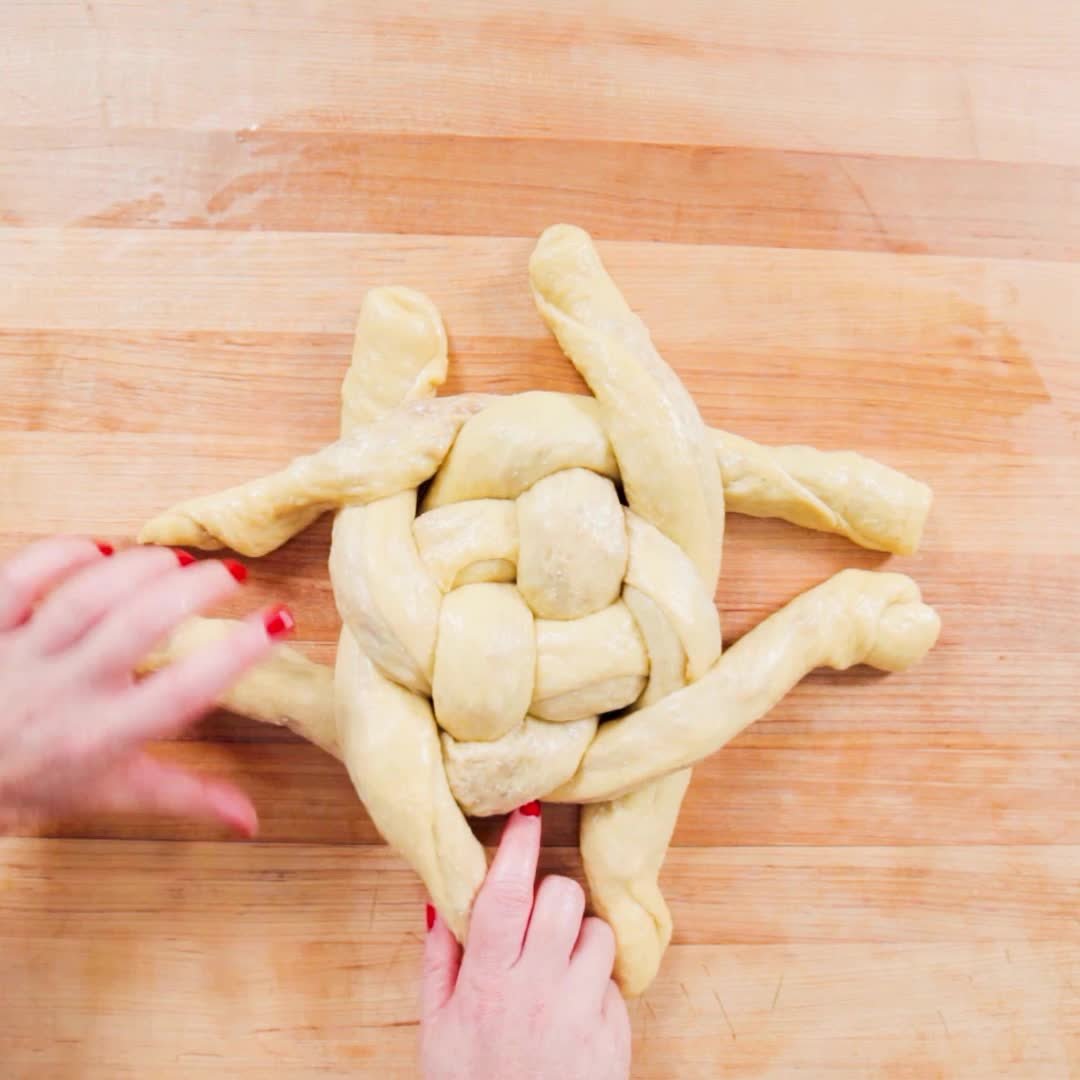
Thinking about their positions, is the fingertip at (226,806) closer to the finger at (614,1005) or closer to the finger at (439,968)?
the finger at (439,968)

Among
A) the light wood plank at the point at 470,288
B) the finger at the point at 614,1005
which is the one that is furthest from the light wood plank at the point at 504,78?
the finger at the point at 614,1005

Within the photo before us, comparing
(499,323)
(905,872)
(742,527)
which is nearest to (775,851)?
(905,872)

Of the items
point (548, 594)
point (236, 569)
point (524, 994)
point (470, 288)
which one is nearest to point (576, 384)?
point (470, 288)

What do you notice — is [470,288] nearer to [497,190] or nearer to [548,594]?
[497,190]

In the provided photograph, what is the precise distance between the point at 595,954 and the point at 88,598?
1.93 ft

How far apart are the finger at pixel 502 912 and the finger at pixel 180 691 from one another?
32 cm

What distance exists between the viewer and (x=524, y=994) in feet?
2.96

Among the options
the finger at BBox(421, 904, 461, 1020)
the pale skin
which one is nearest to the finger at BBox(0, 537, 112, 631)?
the pale skin

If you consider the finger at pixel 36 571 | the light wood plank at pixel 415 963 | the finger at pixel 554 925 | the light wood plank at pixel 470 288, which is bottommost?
the light wood plank at pixel 415 963

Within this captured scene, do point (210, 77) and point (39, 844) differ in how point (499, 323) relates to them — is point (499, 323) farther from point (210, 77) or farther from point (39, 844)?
point (39, 844)

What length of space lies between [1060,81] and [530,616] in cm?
93

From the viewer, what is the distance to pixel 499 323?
1.07 metres

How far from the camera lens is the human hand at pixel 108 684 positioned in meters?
0.76

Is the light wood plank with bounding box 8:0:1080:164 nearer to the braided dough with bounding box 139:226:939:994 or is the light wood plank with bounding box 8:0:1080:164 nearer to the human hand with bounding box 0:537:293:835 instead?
the braided dough with bounding box 139:226:939:994
